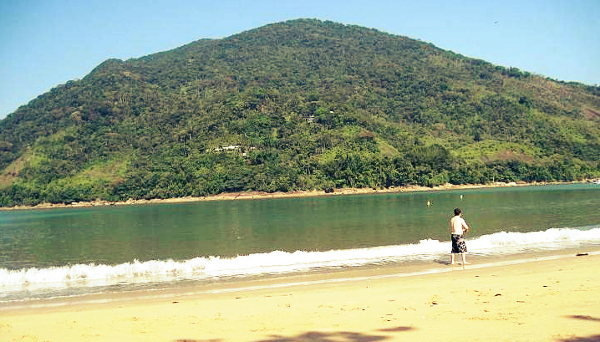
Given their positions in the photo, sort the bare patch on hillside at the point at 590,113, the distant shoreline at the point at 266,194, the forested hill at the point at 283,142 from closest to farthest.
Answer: the distant shoreline at the point at 266,194
the forested hill at the point at 283,142
the bare patch on hillside at the point at 590,113

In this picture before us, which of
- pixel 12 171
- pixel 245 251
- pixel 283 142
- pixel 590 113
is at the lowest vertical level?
pixel 245 251

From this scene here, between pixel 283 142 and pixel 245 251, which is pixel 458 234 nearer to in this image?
pixel 245 251

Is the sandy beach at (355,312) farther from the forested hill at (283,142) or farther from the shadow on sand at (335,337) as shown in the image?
the forested hill at (283,142)

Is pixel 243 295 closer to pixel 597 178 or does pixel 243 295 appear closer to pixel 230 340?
pixel 230 340

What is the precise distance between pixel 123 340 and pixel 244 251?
1579cm

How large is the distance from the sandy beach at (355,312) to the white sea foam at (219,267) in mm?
3317

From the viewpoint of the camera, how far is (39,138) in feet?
535

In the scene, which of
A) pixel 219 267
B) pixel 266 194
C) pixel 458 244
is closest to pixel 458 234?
pixel 458 244

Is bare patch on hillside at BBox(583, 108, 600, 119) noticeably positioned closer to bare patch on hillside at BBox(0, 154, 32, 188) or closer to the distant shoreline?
the distant shoreline

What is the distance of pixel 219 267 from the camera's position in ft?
66.3

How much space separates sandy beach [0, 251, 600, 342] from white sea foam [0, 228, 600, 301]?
332 cm

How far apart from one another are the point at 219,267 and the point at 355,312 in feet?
33.1

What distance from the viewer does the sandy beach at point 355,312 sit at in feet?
30.1

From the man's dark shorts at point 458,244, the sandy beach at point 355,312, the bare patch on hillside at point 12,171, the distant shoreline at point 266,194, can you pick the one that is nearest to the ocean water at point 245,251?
the man's dark shorts at point 458,244
